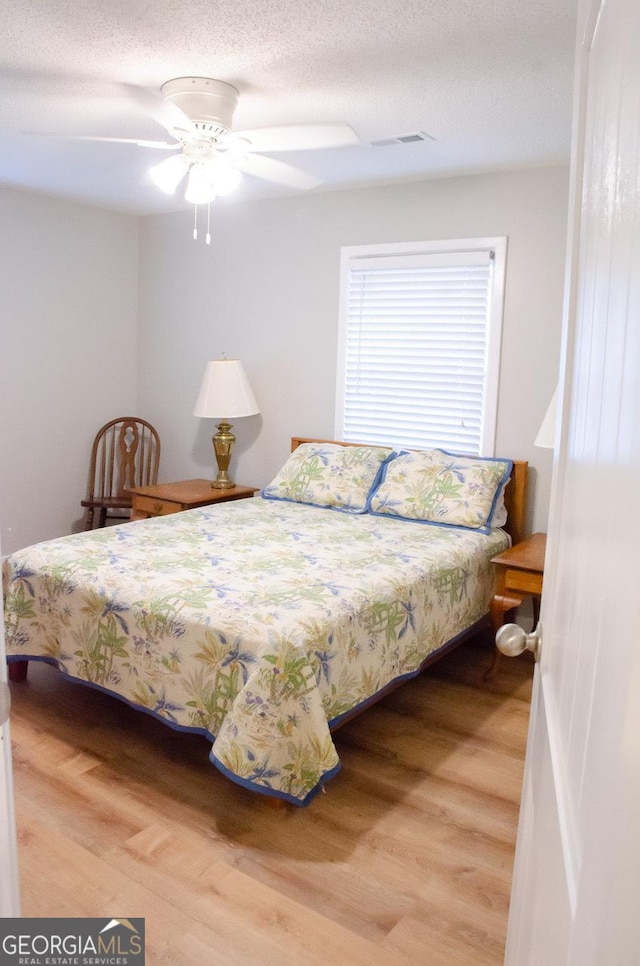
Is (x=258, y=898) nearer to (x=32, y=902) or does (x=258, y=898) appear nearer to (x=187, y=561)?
(x=32, y=902)

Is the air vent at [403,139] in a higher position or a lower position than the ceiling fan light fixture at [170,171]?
higher

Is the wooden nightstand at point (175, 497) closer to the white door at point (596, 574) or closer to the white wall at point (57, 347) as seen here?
the white wall at point (57, 347)

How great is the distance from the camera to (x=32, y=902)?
1.87 metres

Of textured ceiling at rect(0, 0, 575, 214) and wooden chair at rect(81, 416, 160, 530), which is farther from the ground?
textured ceiling at rect(0, 0, 575, 214)

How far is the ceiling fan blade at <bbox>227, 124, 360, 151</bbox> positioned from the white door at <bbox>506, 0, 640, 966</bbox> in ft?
4.96

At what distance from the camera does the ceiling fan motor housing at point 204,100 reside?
8.57 feet

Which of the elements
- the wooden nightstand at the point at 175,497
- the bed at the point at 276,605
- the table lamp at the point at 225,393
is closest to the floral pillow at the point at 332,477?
the bed at the point at 276,605

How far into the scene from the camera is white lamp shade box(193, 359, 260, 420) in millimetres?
4496

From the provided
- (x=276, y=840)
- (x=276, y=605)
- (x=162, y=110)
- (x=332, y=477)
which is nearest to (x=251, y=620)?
(x=276, y=605)

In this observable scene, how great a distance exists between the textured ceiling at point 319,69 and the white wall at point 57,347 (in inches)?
43.6

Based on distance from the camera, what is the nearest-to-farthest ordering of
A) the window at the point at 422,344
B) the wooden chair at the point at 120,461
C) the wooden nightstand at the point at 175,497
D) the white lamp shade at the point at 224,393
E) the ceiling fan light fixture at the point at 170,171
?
1. the ceiling fan light fixture at the point at 170,171
2. the window at the point at 422,344
3. the wooden nightstand at the point at 175,497
4. the white lamp shade at the point at 224,393
5. the wooden chair at the point at 120,461

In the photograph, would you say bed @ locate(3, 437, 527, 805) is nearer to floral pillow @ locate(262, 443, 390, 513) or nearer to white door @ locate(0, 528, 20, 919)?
floral pillow @ locate(262, 443, 390, 513)

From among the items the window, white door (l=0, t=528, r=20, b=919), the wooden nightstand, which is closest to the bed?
the window

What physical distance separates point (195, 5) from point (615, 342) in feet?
6.52
